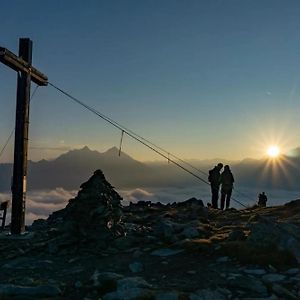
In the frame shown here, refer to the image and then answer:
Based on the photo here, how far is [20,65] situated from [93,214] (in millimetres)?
6988

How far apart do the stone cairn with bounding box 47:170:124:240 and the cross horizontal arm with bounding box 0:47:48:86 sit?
18.1 ft

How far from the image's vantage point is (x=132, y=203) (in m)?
29.8

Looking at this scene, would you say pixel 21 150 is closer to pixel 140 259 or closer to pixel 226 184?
pixel 140 259

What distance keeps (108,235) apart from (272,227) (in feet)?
16.1

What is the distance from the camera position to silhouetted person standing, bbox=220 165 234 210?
30547mm

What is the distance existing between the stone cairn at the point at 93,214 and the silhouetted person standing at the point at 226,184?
1559 cm

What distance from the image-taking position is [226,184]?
30688 millimetres

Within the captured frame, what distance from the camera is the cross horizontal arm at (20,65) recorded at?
17.3 m

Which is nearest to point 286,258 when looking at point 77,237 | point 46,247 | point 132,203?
point 77,237

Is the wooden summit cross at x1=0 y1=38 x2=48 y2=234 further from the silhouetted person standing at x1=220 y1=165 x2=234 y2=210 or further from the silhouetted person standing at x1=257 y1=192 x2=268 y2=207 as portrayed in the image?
the silhouetted person standing at x1=257 y1=192 x2=268 y2=207

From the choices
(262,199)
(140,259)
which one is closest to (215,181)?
(262,199)

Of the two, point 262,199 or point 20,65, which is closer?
point 20,65

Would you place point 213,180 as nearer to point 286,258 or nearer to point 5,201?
point 5,201

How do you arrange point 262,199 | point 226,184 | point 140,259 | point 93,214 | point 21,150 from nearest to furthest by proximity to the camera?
1. point 140,259
2. point 93,214
3. point 21,150
4. point 226,184
5. point 262,199
